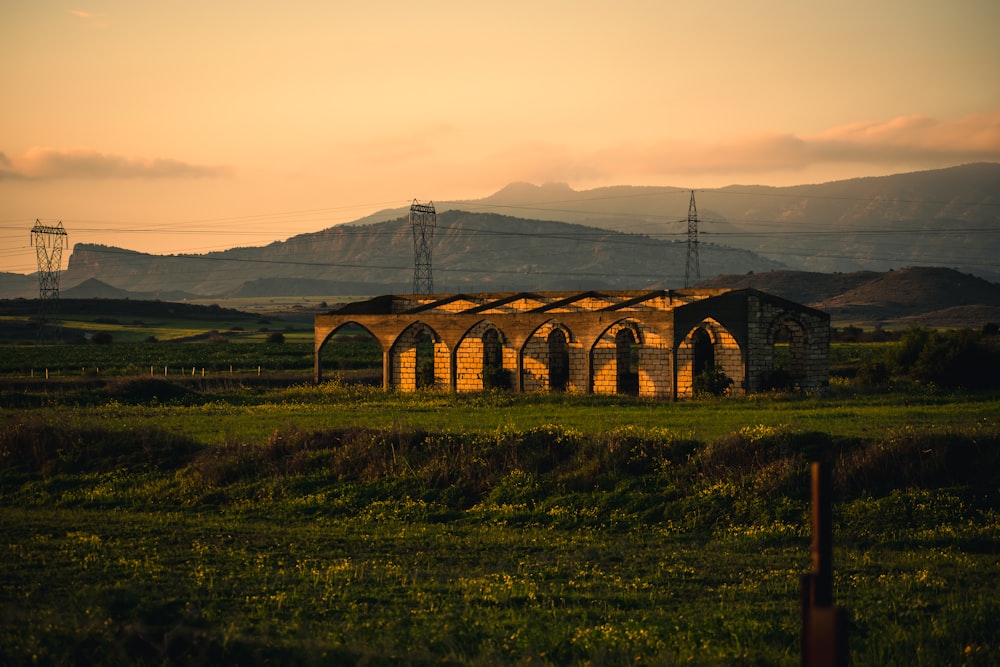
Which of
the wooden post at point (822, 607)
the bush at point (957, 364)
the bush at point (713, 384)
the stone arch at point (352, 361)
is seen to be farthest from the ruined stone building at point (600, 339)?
the wooden post at point (822, 607)

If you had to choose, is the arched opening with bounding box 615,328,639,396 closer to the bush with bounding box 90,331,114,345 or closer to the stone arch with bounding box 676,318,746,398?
the stone arch with bounding box 676,318,746,398

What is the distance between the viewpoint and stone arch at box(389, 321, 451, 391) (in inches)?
1748

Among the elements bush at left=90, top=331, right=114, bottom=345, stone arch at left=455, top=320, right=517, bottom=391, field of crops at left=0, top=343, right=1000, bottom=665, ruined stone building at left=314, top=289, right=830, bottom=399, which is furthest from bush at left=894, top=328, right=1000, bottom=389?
bush at left=90, top=331, right=114, bottom=345

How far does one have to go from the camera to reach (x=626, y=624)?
11.1 metres

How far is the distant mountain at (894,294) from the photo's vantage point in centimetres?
13712

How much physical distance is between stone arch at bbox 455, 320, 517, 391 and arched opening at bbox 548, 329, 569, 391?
5.75 ft

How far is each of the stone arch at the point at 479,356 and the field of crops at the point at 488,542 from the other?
14232 millimetres

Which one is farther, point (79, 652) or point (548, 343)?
point (548, 343)

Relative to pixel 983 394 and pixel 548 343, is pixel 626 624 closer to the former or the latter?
pixel 983 394

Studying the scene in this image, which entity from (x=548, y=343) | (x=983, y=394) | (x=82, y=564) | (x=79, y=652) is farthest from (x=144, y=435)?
(x=983, y=394)

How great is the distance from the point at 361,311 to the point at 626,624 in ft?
117

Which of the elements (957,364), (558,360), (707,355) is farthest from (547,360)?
(957,364)

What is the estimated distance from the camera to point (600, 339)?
40.5 meters

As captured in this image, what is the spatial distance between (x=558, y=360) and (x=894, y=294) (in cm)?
12828
